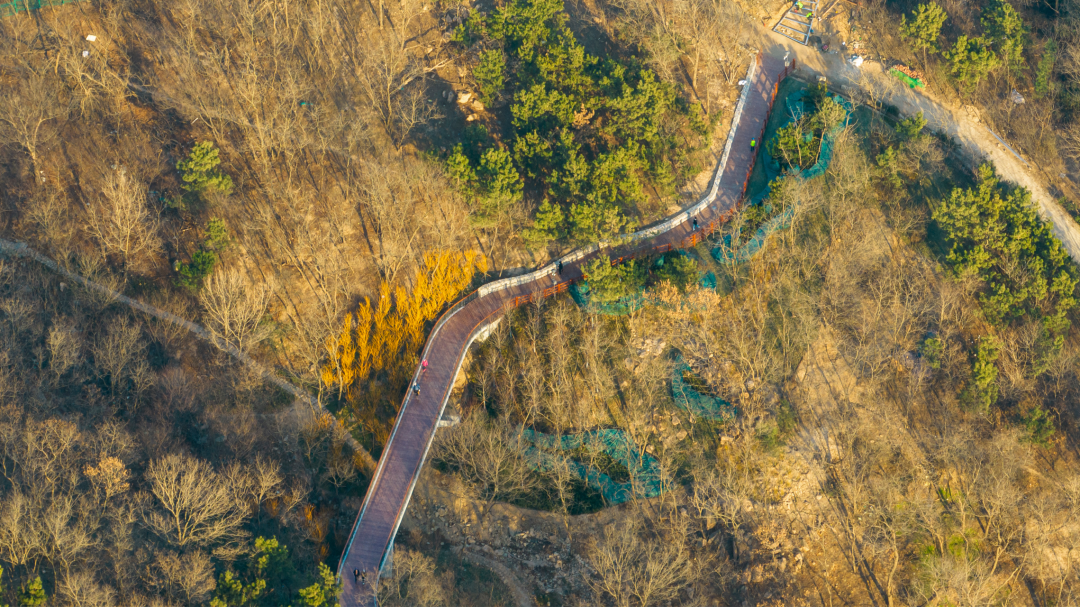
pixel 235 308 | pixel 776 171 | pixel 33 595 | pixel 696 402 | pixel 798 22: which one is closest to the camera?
pixel 33 595

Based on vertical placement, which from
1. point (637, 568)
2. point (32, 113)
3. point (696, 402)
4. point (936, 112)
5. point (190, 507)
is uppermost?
point (32, 113)

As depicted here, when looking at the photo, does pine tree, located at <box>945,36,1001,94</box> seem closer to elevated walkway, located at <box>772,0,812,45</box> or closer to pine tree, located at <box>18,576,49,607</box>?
elevated walkway, located at <box>772,0,812,45</box>

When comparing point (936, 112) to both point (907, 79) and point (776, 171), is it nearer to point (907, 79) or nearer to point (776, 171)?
point (907, 79)

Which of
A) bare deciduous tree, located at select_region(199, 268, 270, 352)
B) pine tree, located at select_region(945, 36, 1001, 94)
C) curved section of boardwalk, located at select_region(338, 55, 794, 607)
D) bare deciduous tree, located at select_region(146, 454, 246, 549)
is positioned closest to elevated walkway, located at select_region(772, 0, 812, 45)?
curved section of boardwalk, located at select_region(338, 55, 794, 607)

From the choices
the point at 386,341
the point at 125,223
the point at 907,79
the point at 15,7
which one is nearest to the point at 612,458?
the point at 386,341

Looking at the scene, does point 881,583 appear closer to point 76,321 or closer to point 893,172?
point 893,172

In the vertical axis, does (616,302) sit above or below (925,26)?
below

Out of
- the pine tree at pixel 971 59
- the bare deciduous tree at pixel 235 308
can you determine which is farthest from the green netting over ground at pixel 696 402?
the pine tree at pixel 971 59
